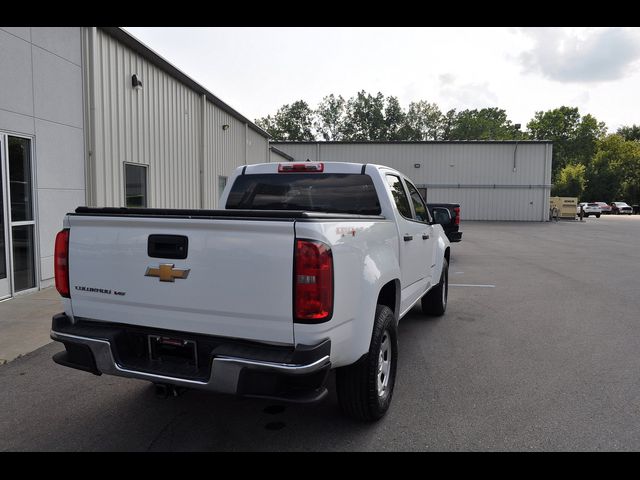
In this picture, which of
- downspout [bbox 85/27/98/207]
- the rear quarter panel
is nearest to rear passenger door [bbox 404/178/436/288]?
the rear quarter panel

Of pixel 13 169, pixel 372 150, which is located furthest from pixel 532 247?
pixel 372 150

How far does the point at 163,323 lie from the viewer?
288 centimetres

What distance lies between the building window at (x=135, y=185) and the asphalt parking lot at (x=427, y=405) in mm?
5344

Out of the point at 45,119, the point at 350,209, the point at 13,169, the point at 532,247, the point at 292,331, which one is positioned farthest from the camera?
the point at 532,247

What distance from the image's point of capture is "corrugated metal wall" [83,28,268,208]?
8.88 metres

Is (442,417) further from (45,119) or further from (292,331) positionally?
(45,119)

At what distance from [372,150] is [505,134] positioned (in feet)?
203

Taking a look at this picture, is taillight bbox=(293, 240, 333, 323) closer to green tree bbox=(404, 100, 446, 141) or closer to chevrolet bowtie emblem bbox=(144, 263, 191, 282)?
chevrolet bowtie emblem bbox=(144, 263, 191, 282)

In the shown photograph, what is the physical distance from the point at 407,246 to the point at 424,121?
83277mm

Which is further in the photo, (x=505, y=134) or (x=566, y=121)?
(x=505, y=134)

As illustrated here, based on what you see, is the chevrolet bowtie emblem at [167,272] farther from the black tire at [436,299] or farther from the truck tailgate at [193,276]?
the black tire at [436,299]

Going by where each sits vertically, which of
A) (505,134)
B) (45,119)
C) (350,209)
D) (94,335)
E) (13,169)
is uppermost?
(505,134)

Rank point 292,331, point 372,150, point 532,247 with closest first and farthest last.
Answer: point 292,331 → point 532,247 → point 372,150

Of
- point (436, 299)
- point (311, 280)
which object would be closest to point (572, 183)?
point (436, 299)
